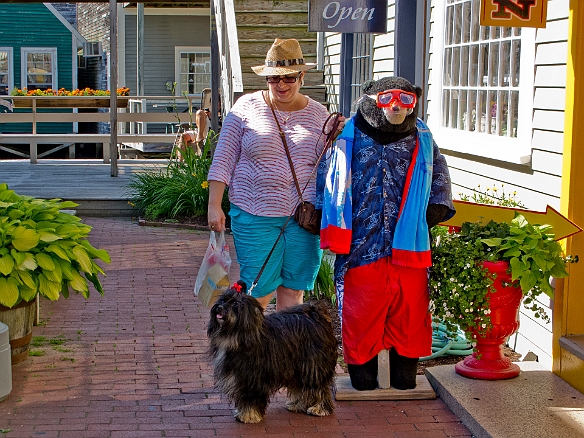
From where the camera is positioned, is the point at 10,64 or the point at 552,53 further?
the point at 10,64

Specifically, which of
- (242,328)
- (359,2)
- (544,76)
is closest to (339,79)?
(359,2)

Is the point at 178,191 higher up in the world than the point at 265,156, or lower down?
lower down

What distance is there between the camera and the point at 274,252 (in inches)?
197

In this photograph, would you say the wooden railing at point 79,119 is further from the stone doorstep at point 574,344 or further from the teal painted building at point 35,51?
the stone doorstep at point 574,344

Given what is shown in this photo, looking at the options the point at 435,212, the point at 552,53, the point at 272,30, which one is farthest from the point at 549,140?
the point at 272,30

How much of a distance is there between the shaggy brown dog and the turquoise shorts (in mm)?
335

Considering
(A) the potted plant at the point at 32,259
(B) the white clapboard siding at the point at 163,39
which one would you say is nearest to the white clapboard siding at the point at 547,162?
(A) the potted plant at the point at 32,259

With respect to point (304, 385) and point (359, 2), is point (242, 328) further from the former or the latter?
point (359, 2)

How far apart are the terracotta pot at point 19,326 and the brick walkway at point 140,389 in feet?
0.30

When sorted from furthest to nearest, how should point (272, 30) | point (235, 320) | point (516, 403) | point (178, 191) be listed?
point (272, 30) < point (178, 191) < point (516, 403) < point (235, 320)

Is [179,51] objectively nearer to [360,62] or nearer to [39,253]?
[360,62]

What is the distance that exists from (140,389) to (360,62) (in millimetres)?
7172

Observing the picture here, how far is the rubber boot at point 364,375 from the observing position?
16.5 ft

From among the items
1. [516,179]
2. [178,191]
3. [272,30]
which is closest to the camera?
[516,179]
